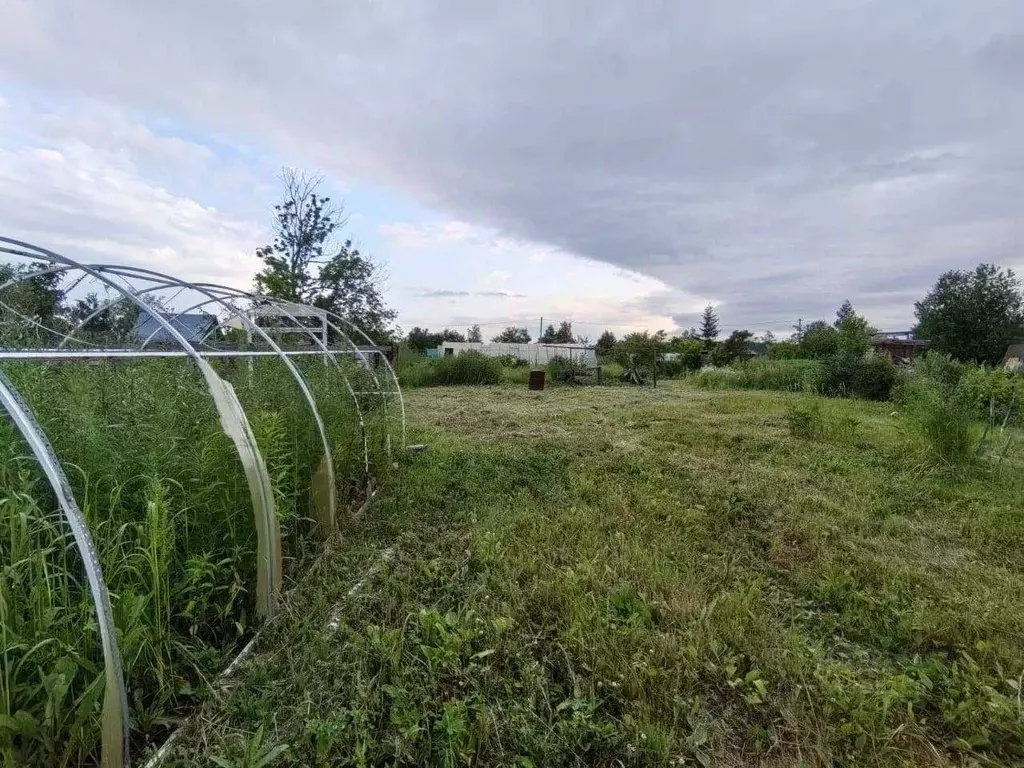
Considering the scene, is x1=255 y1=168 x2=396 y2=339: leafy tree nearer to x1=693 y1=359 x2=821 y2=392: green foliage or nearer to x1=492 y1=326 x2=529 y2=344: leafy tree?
x1=693 y1=359 x2=821 y2=392: green foliage

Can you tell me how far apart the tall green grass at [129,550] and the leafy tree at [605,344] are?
18.5 m

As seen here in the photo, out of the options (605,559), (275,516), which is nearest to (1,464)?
(275,516)

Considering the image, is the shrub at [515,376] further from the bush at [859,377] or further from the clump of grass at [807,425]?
the clump of grass at [807,425]

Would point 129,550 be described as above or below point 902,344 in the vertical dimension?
below

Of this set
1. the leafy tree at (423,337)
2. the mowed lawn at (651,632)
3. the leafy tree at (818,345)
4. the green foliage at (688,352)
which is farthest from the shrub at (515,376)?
the leafy tree at (423,337)

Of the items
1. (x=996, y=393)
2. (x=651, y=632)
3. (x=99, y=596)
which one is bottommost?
(x=651, y=632)

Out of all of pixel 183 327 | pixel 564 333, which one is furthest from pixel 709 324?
pixel 183 327

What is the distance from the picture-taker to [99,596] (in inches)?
46.8

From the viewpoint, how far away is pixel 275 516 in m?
2.06

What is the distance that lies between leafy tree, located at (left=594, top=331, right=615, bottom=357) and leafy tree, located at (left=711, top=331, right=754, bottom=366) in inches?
177

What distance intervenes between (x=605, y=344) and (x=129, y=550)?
2405cm

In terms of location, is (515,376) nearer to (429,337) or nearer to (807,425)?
(807,425)

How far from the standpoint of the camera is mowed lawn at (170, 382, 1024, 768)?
4.93 feet

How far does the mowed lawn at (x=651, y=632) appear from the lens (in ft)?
4.93
